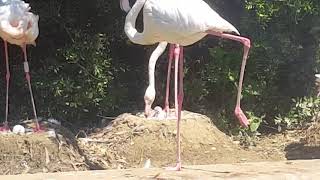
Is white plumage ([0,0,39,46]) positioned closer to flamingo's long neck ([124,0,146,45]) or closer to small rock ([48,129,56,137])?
small rock ([48,129,56,137])

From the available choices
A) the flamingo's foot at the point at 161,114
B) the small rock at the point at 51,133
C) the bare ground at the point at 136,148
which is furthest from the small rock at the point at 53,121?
the flamingo's foot at the point at 161,114

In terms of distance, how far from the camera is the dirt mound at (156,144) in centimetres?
685

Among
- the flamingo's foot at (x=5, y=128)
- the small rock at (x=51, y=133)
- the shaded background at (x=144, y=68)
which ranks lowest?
the small rock at (x=51, y=133)

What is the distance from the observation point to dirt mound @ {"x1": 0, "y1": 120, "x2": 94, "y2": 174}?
6336 mm

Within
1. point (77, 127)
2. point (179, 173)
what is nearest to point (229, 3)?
point (77, 127)

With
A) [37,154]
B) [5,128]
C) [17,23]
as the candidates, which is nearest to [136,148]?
[37,154]

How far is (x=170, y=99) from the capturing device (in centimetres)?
834

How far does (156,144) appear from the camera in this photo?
6.97 meters

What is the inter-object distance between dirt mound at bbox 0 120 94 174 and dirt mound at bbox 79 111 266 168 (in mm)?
309

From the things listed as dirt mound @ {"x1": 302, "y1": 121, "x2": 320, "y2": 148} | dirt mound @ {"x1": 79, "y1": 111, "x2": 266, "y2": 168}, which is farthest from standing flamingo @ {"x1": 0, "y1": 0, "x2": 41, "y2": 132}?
dirt mound @ {"x1": 302, "y1": 121, "x2": 320, "y2": 148}

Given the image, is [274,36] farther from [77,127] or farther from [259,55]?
[77,127]

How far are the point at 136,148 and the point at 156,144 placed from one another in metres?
0.20

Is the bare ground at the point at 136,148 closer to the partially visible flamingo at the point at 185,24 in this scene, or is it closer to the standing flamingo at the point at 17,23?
the standing flamingo at the point at 17,23

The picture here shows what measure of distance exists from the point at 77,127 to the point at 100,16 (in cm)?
132
